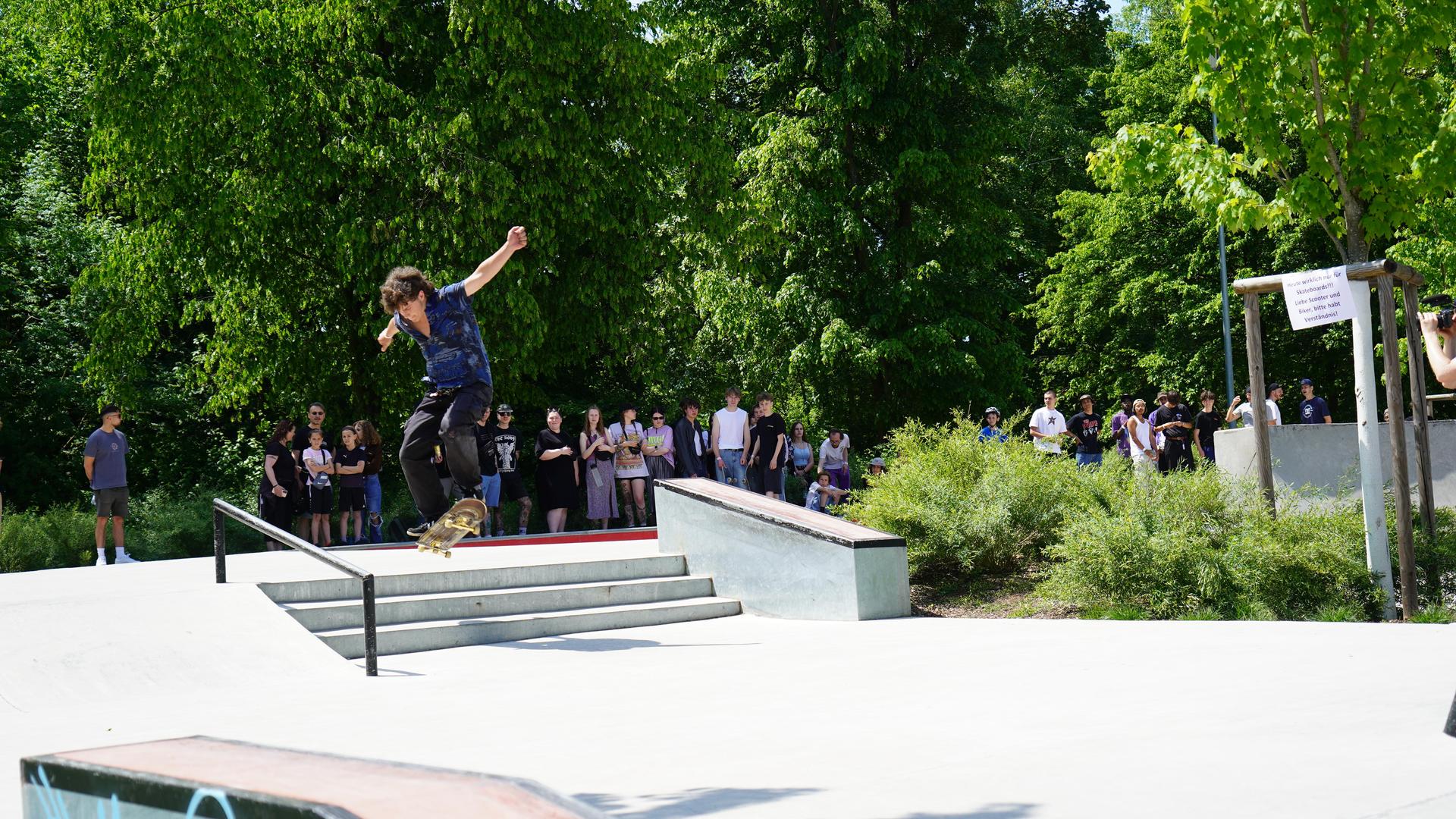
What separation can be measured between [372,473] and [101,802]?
1331 cm

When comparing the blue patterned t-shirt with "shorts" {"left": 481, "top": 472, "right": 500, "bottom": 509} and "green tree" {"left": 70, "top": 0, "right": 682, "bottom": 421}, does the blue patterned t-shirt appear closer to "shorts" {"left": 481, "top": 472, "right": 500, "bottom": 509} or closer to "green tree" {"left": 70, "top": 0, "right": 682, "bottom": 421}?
"shorts" {"left": 481, "top": 472, "right": 500, "bottom": 509}

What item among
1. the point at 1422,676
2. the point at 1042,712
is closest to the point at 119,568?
the point at 1042,712

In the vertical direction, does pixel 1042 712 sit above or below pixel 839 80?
below

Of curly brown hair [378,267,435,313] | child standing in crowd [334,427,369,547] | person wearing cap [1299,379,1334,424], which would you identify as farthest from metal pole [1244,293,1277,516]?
child standing in crowd [334,427,369,547]

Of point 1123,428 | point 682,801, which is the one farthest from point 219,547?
point 1123,428

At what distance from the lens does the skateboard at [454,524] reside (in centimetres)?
911

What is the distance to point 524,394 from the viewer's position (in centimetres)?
2177

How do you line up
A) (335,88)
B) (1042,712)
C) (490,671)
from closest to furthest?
(1042,712) → (490,671) → (335,88)

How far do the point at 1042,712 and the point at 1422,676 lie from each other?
1803mm

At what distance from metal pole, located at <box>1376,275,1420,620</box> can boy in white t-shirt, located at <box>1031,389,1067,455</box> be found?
7780mm

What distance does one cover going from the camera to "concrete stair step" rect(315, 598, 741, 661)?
8.97 metres

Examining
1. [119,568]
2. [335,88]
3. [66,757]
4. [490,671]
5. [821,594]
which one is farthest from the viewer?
[335,88]

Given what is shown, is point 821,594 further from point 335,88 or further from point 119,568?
point 335,88

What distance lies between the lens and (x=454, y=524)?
918 cm
